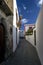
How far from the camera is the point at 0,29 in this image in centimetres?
941

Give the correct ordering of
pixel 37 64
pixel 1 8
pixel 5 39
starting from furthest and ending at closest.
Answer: pixel 5 39
pixel 1 8
pixel 37 64

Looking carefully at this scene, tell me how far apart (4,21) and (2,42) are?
1.40m

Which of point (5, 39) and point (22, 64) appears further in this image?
point (5, 39)

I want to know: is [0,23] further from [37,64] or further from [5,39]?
[37,64]

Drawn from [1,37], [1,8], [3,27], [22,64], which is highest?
[1,8]

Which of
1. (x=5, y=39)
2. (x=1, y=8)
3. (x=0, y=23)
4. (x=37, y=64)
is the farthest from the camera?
(x=5, y=39)

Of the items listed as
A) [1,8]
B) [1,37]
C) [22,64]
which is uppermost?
[1,8]

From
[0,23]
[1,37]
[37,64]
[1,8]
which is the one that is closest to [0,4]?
[1,8]

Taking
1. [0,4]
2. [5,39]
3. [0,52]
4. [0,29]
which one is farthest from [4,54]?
[0,4]

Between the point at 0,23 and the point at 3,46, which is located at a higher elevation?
the point at 0,23

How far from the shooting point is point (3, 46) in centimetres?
970

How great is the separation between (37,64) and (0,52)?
289 cm

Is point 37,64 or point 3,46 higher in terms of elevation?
point 3,46

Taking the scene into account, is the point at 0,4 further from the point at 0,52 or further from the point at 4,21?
the point at 0,52
